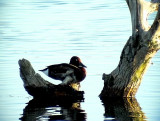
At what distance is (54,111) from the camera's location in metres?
14.2

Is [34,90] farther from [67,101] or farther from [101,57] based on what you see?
[101,57]

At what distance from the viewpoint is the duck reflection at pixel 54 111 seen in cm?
1352

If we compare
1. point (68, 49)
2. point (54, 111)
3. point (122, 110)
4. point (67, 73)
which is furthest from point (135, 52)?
point (68, 49)

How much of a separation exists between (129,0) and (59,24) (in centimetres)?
1373

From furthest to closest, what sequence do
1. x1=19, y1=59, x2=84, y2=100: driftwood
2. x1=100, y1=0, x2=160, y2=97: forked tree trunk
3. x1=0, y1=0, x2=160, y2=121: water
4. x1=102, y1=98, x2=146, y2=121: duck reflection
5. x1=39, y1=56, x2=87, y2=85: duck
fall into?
x1=39, y1=56, x2=87, y2=85: duck, x1=19, y1=59, x2=84, y2=100: driftwood, x1=100, y1=0, x2=160, y2=97: forked tree trunk, x1=0, y1=0, x2=160, y2=121: water, x1=102, y1=98, x2=146, y2=121: duck reflection

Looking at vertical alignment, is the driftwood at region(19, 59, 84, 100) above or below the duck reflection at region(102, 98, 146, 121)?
above

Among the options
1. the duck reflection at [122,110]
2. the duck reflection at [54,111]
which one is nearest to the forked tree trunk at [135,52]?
the duck reflection at [122,110]

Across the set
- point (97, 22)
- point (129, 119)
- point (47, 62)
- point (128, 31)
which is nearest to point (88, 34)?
point (128, 31)

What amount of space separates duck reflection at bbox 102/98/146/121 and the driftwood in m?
0.76

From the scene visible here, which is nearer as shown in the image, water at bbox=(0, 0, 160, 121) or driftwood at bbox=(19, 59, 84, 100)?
water at bbox=(0, 0, 160, 121)

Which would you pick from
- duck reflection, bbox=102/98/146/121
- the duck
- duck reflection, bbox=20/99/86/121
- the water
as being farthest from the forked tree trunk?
duck reflection, bbox=20/99/86/121

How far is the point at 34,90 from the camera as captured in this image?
1548 centimetres

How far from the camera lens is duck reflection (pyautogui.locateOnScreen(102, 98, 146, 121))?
13.5 metres

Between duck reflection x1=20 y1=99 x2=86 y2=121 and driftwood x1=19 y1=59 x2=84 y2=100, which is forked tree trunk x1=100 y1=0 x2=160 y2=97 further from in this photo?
duck reflection x1=20 y1=99 x2=86 y2=121
